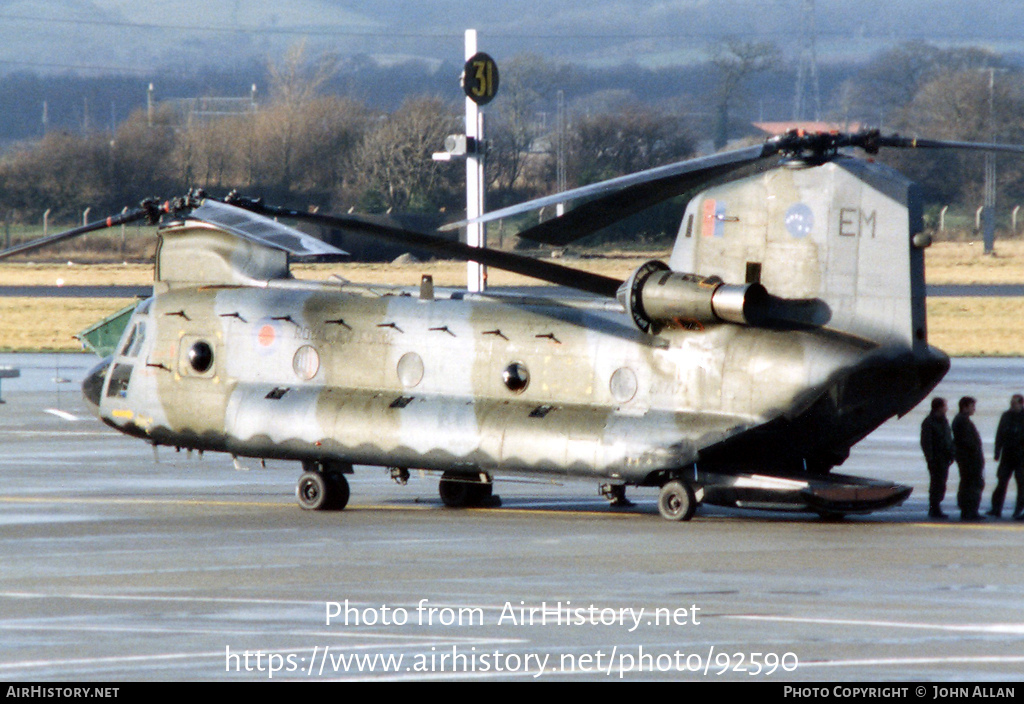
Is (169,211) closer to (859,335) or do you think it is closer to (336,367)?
(336,367)

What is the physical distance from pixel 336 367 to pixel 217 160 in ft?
194

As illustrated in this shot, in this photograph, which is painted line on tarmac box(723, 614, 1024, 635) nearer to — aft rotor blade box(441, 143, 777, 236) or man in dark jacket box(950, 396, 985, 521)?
aft rotor blade box(441, 143, 777, 236)

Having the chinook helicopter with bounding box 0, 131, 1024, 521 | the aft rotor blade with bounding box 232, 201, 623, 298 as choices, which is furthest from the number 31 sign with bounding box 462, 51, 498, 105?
the aft rotor blade with bounding box 232, 201, 623, 298

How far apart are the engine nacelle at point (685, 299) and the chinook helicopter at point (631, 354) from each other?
3 cm

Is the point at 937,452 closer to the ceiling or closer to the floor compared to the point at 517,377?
closer to the floor

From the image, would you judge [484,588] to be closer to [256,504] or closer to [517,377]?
[517,377]

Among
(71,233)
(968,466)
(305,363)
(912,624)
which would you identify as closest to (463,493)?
(305,363)

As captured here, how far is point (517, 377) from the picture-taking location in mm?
18922

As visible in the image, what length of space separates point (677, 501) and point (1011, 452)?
4286mm

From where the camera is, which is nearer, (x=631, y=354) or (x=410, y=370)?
(x=631, y=354)

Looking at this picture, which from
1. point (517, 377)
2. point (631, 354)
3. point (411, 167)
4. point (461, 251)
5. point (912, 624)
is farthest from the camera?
point (411, 167)

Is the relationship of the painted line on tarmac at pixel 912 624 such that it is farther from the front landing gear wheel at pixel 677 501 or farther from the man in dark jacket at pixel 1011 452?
the man in dark jacket at pixel 1011 452

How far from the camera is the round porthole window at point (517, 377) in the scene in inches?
744

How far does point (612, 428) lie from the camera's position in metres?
18.0
